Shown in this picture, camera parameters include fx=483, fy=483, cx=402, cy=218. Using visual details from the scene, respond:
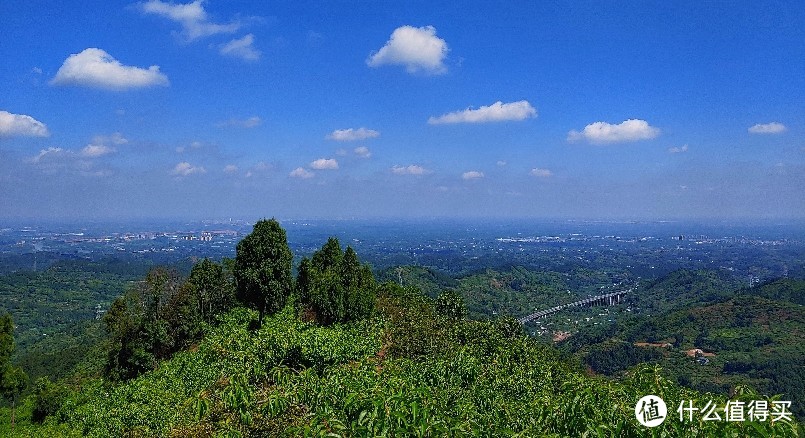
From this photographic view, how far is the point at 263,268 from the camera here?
17234 mm

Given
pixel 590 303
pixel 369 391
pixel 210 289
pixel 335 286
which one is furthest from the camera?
pixel 590 303

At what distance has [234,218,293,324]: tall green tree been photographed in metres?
17.2

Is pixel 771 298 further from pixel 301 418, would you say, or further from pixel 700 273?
pixel 301 418

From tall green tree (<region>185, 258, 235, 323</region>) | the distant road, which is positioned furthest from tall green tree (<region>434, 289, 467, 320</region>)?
the distant road

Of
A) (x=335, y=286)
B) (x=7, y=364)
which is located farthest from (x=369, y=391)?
(x=7, y=364)

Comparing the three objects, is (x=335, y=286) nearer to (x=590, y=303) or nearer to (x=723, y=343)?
(x=723, y=343)

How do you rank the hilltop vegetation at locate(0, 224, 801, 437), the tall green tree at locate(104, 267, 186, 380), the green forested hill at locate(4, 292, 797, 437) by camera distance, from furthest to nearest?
the tall green tree at locate(104, 267, 186, 380)
the hilltop vegetation at locate(0, 224, 801, 437)
the green forested hill at locate(4, 292, 797, 437)

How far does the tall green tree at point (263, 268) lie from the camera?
17219mm

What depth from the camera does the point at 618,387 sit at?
5559 mm

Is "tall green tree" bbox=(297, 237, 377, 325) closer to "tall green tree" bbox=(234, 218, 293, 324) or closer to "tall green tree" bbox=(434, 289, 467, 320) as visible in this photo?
"tall green tree" bbox=(234, 218, 293, 324)

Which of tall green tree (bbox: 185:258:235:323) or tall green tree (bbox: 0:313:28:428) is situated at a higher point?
tall green tree (bbox: 185:258:235:323)

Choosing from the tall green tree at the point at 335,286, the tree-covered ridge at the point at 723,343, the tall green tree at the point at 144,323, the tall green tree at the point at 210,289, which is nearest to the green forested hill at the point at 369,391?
the tall green tree at the point at 335,286

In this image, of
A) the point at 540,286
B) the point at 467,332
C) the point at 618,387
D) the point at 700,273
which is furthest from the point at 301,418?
the point at 700,273

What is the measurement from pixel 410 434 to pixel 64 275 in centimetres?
12496
